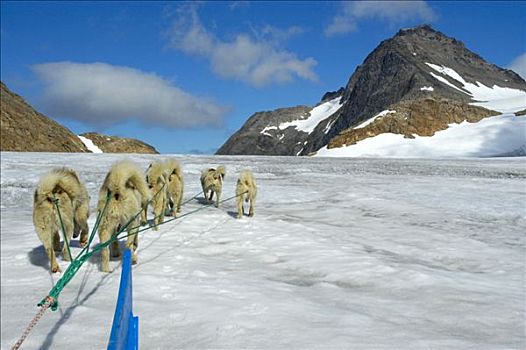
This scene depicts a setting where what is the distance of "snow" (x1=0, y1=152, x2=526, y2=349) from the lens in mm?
3568

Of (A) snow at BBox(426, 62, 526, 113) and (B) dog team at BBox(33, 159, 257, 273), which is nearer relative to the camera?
(B) dog team at BBox(33, 159, 257, 273)

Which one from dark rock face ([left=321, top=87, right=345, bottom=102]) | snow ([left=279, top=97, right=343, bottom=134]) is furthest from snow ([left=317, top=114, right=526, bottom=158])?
dark rock face ([left=321, top=87, right=345, bottom=102])

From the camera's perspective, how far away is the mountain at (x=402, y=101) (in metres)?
64.0

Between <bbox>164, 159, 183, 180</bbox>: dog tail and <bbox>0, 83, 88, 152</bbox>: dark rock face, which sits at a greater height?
<bbox>0, 83, 88, 152</bbox>: dark rock face

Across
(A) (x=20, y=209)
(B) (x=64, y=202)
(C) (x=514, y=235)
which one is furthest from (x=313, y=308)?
(A) (x=20, y=209)

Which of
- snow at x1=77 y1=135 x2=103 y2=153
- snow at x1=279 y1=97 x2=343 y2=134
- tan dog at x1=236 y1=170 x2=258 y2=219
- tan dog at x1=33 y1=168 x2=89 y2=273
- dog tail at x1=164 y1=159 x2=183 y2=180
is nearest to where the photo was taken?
tan dog at x1=33 y1=168 x2=89 y2=273

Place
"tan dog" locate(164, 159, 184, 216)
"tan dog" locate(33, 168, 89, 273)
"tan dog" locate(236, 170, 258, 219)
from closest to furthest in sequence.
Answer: "tan dog" locate(33, 168, 89, 273) → "tan dog" locate(164, 159, 184, 216) → "tan dog" locate(236, 170, 258, 219)

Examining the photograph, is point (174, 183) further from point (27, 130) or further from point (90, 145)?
point (90, 145)

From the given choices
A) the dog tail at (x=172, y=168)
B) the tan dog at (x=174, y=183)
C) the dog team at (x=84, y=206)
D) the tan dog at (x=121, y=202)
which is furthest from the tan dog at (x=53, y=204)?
the tan dog at (x=174, y=183)

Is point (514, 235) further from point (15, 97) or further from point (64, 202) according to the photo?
point (15, 97)

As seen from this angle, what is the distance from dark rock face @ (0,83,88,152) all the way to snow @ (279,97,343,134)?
97.1m

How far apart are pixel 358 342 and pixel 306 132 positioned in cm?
14047

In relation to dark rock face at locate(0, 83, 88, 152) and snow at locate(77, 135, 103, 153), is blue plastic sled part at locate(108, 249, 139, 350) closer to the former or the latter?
dark rock face at locate(0, 83, 88, 152)

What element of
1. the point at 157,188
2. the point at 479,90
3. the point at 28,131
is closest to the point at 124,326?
the point at 157,188
